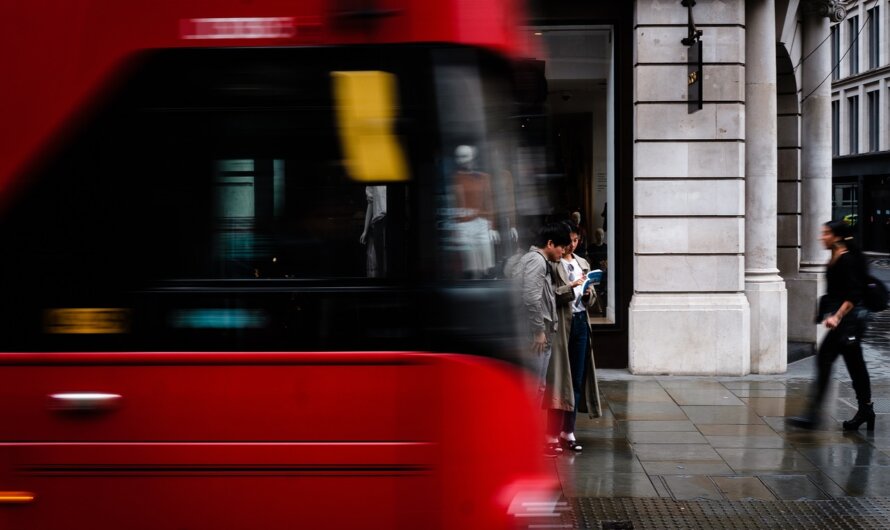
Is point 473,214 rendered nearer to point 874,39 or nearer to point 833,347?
point 833,347

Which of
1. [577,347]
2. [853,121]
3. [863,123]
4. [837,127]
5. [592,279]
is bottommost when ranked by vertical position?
[577,347]

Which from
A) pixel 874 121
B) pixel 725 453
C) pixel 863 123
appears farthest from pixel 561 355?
pixel 863 123

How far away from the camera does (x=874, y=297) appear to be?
29.5 feet

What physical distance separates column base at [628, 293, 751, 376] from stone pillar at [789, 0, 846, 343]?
3103mm

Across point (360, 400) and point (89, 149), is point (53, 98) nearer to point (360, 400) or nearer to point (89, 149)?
point (89, 149)

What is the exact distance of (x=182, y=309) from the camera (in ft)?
13.2

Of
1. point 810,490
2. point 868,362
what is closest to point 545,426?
point 810,490

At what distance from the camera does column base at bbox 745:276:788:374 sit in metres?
12.9

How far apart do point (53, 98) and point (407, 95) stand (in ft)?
4.78

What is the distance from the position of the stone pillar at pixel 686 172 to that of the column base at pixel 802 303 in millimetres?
2903

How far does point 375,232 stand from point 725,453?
5750mm

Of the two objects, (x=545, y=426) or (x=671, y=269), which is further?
(x=671, y=269)

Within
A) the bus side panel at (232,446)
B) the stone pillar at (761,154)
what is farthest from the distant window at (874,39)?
the bus side panel at (232,446)

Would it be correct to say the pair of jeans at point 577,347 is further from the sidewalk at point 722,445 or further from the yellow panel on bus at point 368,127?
the yellow panel on bus at point 368,127
